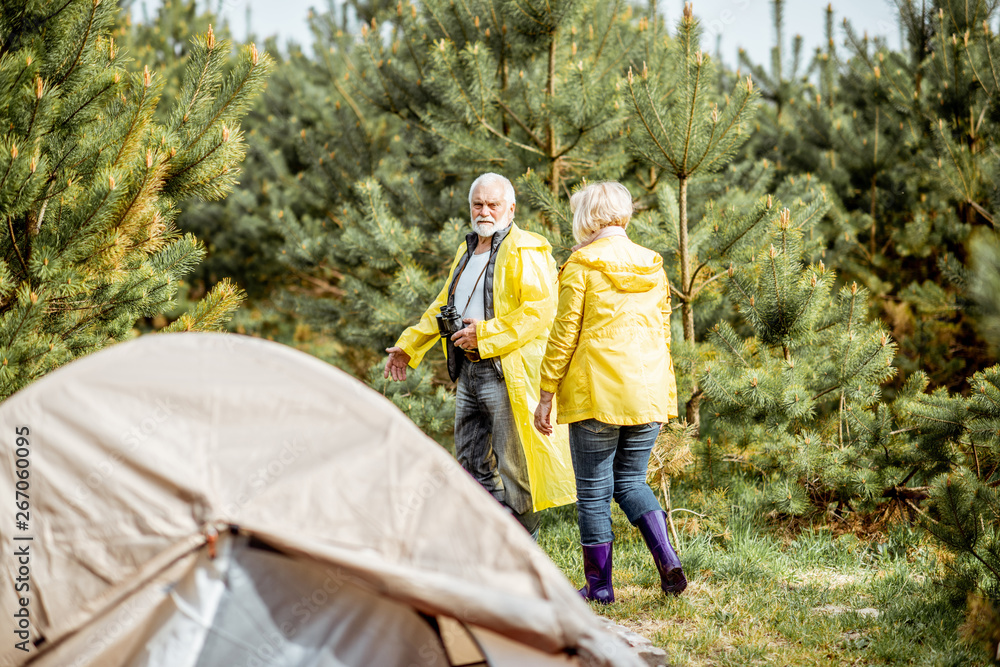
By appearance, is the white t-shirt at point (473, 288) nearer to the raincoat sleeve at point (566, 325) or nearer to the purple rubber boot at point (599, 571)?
the raincoat sleeve at point (566, 325)

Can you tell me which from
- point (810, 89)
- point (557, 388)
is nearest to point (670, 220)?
point (557, 388)

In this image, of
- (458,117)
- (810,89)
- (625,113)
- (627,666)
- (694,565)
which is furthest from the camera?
(810,89)

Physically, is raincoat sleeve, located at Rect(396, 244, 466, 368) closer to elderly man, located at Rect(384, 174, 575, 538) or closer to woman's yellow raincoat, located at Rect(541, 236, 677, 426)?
elderly man, located at Rect(384, 174, 575, 538)

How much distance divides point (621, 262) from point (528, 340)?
561 millimetres

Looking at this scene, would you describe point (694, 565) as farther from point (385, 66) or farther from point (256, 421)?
point (385, 66)

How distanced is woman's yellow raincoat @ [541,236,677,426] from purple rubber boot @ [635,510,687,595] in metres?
0.39

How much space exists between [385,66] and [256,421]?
4.74 meters

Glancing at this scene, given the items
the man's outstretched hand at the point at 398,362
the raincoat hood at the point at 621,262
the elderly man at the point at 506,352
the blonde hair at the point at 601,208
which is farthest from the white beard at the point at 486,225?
the man's outstretched hand at the point at 398,362

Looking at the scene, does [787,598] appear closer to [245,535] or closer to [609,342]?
[609,342]

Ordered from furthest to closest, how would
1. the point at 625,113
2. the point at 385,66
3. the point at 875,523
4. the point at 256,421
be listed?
the point at 385,66
the point at 625,113
the point at 875,523
the point at 256,421

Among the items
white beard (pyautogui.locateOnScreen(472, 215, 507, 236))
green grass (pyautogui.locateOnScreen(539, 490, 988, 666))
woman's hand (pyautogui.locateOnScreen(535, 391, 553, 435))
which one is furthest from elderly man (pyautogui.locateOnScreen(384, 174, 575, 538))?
green grass (pyautogui.locateOnScreen(539, 490, 988, 666))

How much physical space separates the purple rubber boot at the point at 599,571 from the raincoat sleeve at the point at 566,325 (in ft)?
2.23

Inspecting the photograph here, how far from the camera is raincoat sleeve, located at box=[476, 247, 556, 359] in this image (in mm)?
3174

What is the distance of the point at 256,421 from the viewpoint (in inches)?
75.9
